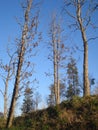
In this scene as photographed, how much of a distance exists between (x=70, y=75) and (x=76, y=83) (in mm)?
2708

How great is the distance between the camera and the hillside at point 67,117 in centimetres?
1619

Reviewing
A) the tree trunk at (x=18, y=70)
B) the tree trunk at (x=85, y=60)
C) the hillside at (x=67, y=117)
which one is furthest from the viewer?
the tree trunk at (x=85, y=60)

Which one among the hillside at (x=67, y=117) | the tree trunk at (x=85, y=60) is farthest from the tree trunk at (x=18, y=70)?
the tree trunk at (x=85, y=60)

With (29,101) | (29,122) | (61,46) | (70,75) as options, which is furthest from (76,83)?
(29,122)

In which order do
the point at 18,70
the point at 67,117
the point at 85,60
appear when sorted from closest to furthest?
the point at 67,117
the point at 18,70
the point at 85,60

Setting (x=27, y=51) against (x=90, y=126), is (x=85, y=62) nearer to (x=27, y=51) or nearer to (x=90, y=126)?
(x=27, y=51)

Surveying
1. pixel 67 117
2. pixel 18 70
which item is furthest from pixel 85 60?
pixel 67 117

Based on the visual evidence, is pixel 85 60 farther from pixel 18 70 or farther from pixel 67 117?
pixel 67 117

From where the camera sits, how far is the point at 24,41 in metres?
23.5

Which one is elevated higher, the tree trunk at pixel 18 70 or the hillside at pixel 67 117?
the tree trunk at pixel 18 70

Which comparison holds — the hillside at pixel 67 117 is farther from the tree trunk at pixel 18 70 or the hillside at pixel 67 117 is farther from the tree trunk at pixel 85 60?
the tree trunk at pixel 85 60

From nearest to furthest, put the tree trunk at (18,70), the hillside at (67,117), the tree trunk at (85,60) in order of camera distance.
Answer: the hillside at (67,117) < the tree trunk at (18,70) < the tree trunk at (85,60)

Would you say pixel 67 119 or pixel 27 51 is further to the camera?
pixel 27 51

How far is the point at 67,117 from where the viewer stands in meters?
17.5
